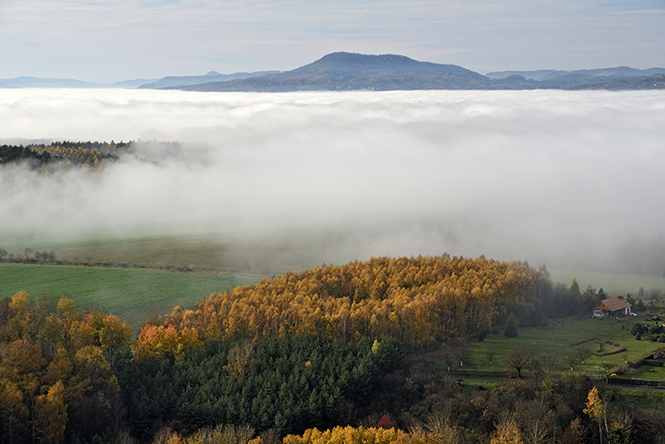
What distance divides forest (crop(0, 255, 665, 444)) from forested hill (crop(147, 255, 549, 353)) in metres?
0.35

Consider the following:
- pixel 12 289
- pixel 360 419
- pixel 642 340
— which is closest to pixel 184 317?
pixel 360 419

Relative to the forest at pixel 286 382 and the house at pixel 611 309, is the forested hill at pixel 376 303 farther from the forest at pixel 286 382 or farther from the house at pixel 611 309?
the house at pixel 611 309

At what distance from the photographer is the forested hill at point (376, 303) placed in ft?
336

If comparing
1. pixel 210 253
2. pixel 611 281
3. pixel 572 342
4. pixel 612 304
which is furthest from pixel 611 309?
pixel 210 253

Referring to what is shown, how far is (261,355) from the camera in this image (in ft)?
303

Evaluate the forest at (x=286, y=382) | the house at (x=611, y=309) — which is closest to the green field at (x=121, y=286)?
the forest at (x=286, y=382)

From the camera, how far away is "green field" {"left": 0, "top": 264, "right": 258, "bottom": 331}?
118m

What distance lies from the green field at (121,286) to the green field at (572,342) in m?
57.0

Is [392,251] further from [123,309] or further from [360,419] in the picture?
[360,419]

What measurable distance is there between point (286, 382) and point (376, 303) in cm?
3123

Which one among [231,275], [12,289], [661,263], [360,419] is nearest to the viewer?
[360,419]

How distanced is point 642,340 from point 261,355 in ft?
217

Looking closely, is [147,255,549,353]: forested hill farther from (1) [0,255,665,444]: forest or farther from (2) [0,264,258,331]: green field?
(2) [0,264,258,331]: green field

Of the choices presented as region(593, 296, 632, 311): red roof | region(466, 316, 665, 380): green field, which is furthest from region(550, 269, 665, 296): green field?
region(466, 316, 665, 380): green field
